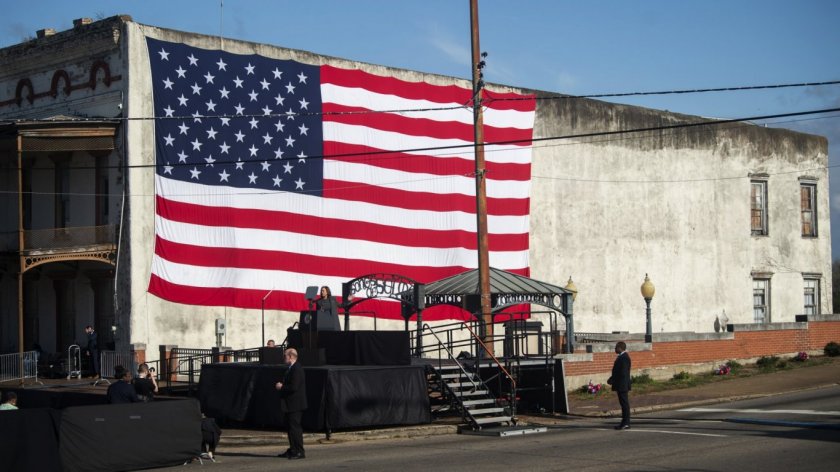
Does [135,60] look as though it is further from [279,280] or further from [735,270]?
[735,270]

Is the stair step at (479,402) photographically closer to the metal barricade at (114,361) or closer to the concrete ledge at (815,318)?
the metal barricade at (114,361)

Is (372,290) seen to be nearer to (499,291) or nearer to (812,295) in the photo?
(499,291)

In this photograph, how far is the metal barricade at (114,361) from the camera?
31.5m

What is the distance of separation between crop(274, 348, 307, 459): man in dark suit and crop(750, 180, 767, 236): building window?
117 feet

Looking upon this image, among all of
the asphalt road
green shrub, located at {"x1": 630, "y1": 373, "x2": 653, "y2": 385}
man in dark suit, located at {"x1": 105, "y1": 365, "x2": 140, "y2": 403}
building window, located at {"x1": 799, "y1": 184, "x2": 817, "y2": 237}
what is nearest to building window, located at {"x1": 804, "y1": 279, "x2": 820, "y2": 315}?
building window, located at {"x1": 799, "y1": 184, "x2": 817, "y2": 237}

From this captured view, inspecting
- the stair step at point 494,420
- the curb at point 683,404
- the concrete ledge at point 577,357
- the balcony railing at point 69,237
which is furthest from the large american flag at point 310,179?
the stair step at point 494,420

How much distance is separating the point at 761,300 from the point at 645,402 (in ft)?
83.7

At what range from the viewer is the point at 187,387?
28.5 m

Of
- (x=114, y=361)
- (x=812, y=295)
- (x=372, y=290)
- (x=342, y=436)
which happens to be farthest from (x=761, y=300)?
(x=342, y=436)

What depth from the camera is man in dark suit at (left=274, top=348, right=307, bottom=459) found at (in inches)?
698

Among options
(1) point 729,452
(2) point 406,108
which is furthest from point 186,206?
(1) point 729,452

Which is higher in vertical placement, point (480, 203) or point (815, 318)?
point (480, 203)

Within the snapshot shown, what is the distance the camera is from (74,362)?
33438mm

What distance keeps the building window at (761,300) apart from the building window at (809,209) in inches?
132
